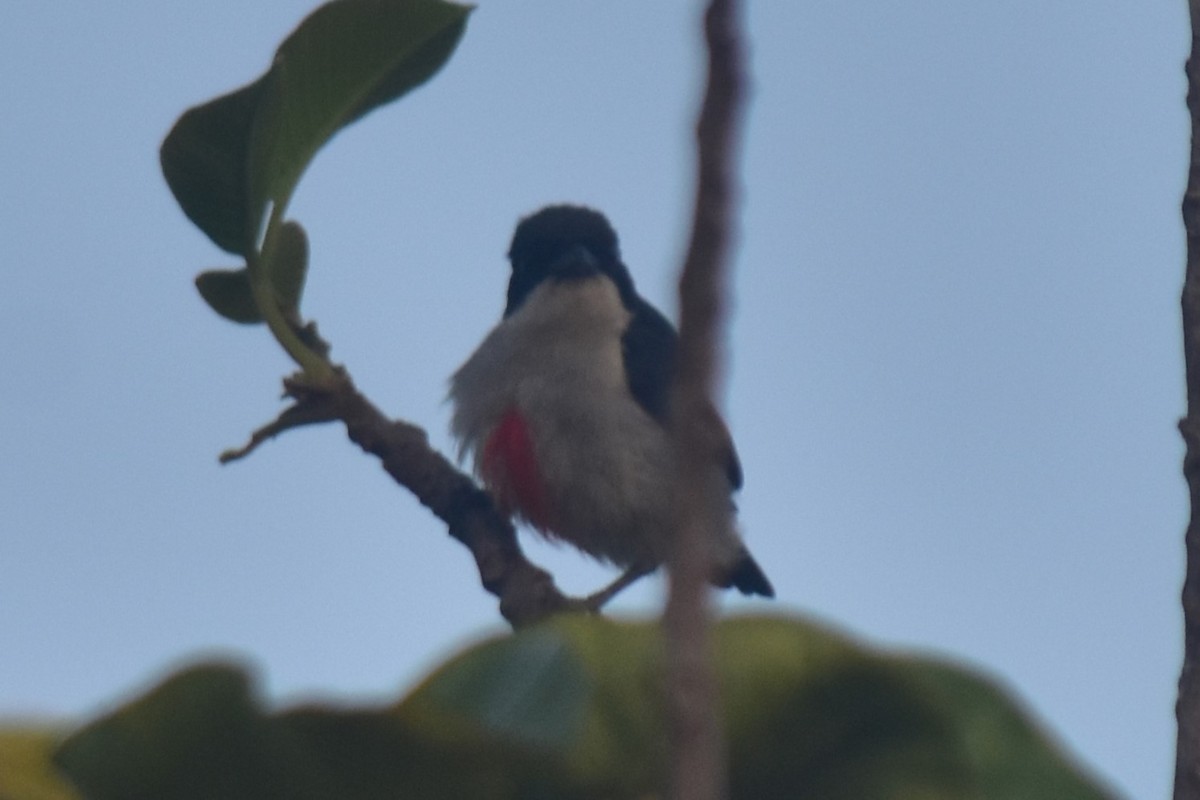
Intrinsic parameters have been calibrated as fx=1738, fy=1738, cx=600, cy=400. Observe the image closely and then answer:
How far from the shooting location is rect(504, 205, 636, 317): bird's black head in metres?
5.23

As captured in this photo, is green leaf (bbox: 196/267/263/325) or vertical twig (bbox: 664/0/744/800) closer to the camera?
vertical twig (bbox: 664/0/744/800)

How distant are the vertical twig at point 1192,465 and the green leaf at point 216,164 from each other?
1428 millimetres

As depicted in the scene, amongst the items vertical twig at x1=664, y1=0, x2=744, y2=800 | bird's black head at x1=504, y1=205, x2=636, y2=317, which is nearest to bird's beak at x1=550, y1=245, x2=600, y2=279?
bird's black head at x1=504, y1=205, x2=636, y2=317

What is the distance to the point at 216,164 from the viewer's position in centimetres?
296

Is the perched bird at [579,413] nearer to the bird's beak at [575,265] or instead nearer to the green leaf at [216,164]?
the bird's beak at [575,265]

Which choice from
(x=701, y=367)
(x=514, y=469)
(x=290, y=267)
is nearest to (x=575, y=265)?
(x=514, y=469)

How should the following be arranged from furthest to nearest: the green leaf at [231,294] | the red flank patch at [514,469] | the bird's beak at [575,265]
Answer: the bird's beak at [575,265] < the red flank patch at [514,469] < the green leaf at [231,294]

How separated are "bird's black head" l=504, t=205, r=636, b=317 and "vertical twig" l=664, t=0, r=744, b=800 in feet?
14.4

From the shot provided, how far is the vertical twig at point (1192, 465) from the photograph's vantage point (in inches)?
71.1

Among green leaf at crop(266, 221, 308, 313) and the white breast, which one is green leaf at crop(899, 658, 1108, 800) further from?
the white breast

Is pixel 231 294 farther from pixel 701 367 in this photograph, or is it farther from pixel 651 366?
pixel 701 367

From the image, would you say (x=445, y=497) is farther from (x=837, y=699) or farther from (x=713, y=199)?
(x=713, y=199)

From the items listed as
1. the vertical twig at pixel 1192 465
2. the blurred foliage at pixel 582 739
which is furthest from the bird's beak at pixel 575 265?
the blurred foliage at pixel 582 739

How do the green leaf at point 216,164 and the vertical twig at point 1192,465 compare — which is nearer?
the vertical twig at point 1192,465
